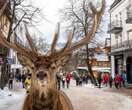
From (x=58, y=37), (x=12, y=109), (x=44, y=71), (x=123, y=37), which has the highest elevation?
(x=123, y=37)

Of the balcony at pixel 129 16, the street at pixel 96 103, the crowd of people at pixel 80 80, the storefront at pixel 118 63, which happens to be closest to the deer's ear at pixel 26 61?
the street at pixel 96 103

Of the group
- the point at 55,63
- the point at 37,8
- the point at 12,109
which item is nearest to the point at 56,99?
the point at 55,63

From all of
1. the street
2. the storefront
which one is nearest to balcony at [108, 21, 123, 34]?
the storefront

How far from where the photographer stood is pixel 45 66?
5.93 meters

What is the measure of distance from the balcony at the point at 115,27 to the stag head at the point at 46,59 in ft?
132

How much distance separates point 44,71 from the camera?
19.2 ft

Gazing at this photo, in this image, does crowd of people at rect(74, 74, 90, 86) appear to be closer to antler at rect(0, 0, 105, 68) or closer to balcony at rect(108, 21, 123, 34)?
balcony at rect(108, 21, 123, 34)

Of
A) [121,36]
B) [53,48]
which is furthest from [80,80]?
[53,48]

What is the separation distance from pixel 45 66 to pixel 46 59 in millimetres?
148

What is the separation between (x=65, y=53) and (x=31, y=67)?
2.11ft

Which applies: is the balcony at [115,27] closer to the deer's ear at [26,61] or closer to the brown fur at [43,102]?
the brown fur at [43,102]

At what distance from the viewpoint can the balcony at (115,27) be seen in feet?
152

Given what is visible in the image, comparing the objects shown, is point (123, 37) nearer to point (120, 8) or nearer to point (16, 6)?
point (120, 8)

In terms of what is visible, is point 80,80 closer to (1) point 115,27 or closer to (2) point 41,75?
(1) point 115,27
